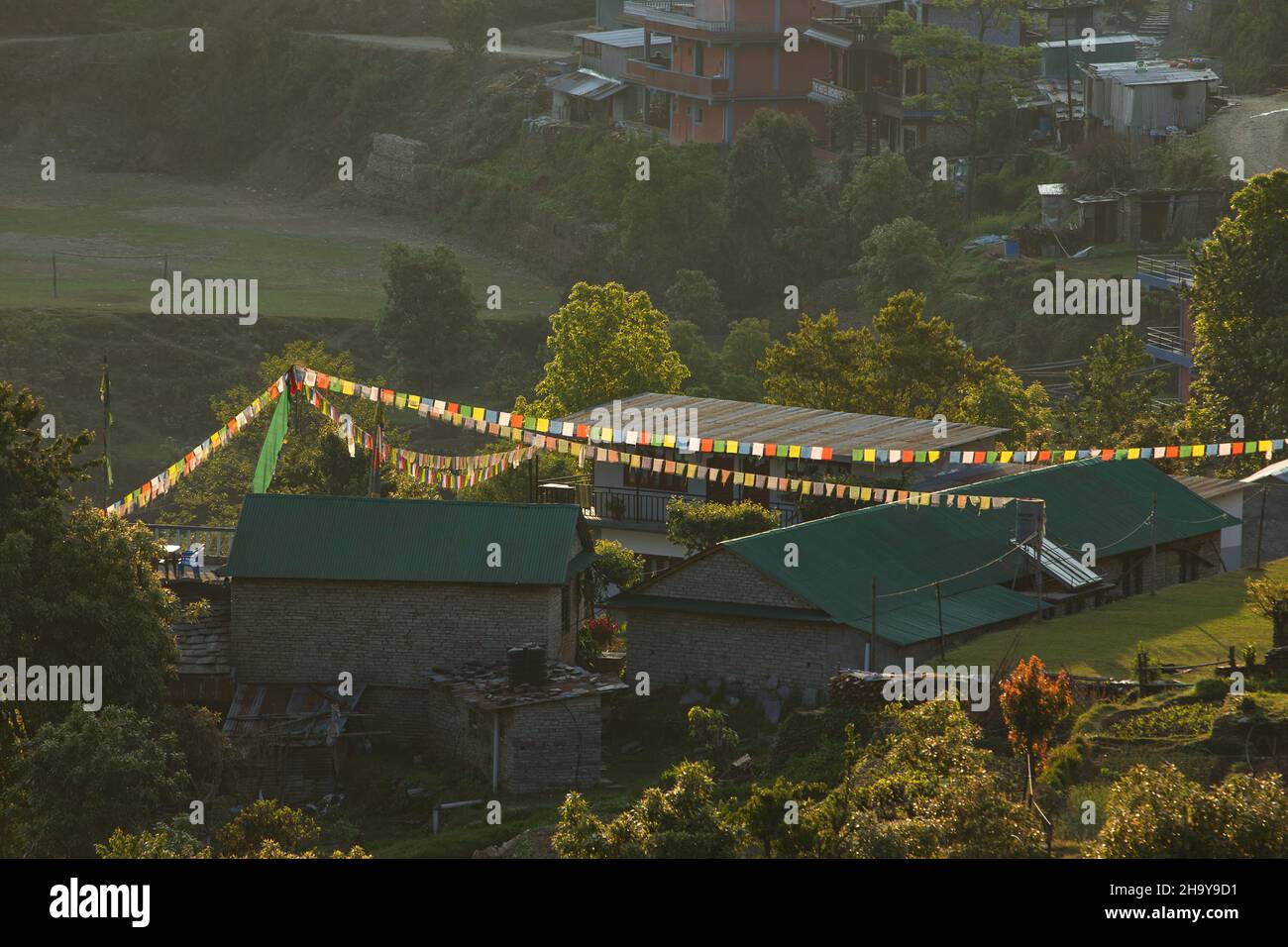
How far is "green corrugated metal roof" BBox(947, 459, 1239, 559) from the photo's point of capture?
142ft

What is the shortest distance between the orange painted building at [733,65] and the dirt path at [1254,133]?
21.8 meters

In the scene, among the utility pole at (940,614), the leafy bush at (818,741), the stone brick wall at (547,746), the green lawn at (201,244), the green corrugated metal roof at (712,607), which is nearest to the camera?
the leafy bush at (818,741)

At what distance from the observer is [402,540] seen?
3900 cm

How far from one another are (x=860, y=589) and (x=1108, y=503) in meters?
9.85

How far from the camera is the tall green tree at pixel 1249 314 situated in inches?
2178

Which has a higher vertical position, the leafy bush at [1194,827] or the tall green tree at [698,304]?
the leafy bush at [1194,827]

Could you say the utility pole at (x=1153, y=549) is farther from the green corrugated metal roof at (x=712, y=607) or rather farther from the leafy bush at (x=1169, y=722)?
the leafy bush at (x=1169, y=722)

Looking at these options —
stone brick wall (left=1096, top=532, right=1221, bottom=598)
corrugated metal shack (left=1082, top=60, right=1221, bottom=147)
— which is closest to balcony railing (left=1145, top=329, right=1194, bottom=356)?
corrugated metal shack (left=1082, top=60, right=1221, bottom=147)

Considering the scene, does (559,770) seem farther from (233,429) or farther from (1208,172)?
(1208,172)

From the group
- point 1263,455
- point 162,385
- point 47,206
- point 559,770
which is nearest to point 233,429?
point 559,770

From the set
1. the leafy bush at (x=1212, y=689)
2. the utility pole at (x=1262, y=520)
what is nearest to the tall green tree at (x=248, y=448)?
the utility pole at (x=1262, y=520)

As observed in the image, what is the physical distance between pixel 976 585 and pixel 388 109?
92.8 meters
